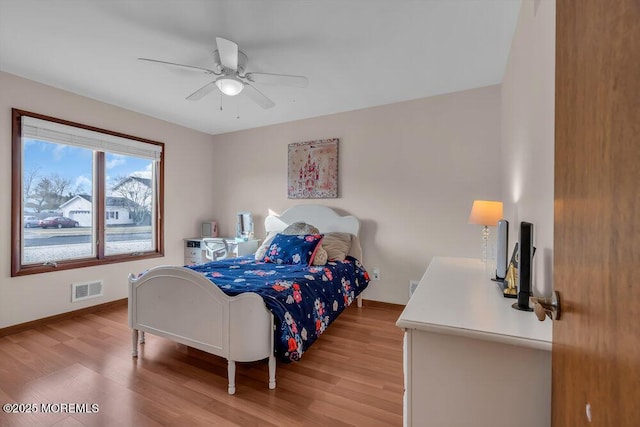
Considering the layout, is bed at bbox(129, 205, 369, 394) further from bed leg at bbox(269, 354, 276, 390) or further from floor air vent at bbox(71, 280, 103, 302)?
floor air vent at bbox(71, 280, 103, 302)

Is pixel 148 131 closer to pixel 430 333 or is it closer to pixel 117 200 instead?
pixel 117 200

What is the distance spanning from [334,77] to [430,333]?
2.40 metres

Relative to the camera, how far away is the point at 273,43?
213 cm

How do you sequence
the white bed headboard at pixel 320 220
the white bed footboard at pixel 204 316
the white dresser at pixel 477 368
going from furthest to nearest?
the white bed headboard at pixel 320 220, the white bed footboard at pixel 204 316, the white dresser at pixel 477 368

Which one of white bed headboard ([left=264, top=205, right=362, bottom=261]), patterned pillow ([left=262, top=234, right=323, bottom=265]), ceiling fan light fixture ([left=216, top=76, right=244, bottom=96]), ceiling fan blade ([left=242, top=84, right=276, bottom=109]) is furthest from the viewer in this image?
white bed headboard ([left=264, top=205, right=362, bottom=261])

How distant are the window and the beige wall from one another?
5.99ft

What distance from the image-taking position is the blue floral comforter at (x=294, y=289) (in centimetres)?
184

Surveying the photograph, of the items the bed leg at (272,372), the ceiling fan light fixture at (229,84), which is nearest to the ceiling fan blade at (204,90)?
the ceiling fan light fixture at (229,84)

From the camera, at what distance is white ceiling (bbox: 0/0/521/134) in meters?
1.78

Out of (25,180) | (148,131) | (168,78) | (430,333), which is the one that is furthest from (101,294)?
(430,333)

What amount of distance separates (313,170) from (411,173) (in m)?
1.26

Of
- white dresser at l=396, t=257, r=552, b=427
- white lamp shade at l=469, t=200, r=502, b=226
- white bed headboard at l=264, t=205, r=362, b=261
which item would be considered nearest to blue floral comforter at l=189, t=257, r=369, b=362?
white bed headboard at l=264, t=205, r=362, b=261

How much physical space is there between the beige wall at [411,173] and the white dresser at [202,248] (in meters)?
0.67

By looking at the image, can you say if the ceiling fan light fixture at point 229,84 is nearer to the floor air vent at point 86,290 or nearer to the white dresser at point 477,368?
the white dresser at point 477,368
